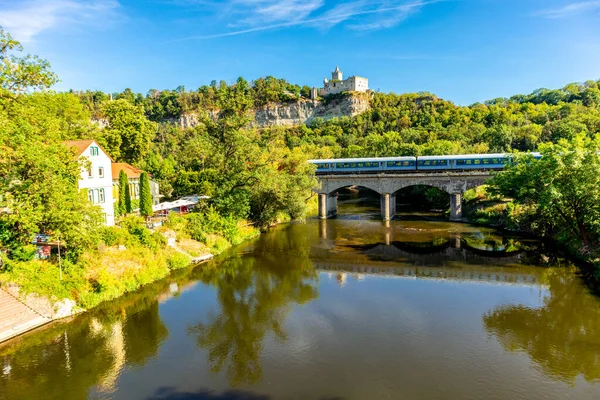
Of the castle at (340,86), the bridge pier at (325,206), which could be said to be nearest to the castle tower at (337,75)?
the castle at (340,86)

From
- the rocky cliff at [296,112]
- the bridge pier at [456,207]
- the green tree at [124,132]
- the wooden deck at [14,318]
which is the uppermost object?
the rocky cliff at [296,112]

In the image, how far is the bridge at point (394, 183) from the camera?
46.7m

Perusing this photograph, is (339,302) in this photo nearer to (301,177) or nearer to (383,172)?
(301,177)

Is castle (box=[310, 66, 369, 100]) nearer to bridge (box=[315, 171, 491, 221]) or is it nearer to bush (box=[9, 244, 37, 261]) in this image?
bridge (box=[315, 171, 491, 221])

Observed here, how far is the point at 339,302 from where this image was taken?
2342cm

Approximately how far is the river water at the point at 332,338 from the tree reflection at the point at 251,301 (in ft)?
0.32

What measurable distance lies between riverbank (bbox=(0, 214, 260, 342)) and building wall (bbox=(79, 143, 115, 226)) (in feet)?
7.84

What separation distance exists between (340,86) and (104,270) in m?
133

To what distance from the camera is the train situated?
47.2 metres

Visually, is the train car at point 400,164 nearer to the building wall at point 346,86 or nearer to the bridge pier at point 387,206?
the bridge pier at point 387,206

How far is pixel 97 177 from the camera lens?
3033 centimetres

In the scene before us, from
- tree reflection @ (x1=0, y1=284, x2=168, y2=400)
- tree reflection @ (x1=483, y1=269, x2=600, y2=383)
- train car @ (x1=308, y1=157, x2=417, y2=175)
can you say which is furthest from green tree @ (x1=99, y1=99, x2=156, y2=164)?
tree reflection @ (x1=483, y1=269, x2=600, y2=383)

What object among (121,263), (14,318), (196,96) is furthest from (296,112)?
(14,318)

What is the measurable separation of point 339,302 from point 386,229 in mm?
22362
